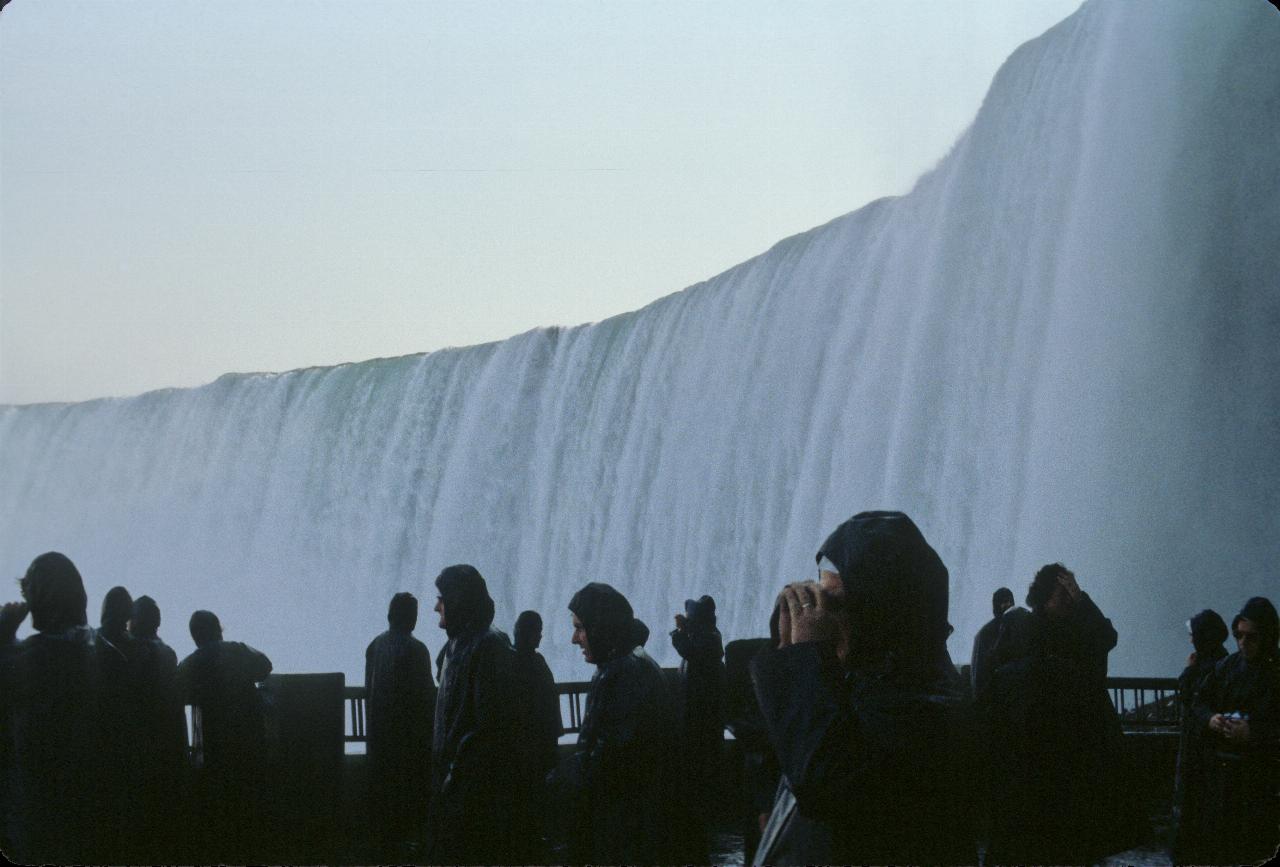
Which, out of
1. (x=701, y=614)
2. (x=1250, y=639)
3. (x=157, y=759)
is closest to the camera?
(x=157, y=759)

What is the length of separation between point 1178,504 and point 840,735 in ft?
34.5

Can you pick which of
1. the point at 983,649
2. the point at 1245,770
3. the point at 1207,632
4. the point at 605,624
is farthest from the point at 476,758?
the point at 1207,632

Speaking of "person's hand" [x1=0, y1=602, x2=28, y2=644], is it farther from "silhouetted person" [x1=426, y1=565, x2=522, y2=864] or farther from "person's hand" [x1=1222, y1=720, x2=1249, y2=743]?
"person's hand" [x1=1222, y1=720, x2=1249, y2=743]

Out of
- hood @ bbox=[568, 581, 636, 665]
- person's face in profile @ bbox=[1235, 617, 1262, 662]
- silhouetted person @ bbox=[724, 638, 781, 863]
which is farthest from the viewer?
person's face in profile @ bbox=[1235, 617, 1262, 662]

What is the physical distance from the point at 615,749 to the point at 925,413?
10276 millimetres

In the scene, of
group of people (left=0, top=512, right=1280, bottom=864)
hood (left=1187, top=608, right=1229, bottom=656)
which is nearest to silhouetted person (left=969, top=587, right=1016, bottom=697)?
group of people (left=0, top=512, right=1280, bottom=864)

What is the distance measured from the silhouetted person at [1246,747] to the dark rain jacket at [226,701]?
493 centimetres

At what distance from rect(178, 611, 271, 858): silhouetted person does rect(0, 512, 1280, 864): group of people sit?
0.04 feet

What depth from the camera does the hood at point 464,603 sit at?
611 centimetres

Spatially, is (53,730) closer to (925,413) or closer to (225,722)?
(225,722)

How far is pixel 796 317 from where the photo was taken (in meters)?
19.6

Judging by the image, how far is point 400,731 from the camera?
8.34 m

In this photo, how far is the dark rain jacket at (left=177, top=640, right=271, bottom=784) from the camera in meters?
8.34

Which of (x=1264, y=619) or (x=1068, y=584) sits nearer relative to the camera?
(x=1068, y=584)
